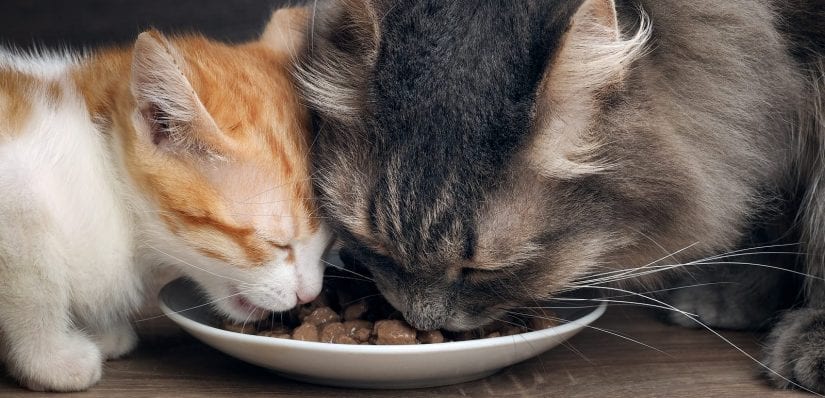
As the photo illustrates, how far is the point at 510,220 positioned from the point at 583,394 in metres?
0.26

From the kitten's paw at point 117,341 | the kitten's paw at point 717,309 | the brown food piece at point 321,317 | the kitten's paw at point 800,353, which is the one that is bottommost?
the kitten's paw at point 717,309

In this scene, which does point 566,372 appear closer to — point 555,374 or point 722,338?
point 555,374

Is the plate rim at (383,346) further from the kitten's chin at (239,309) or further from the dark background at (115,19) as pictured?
the dark background at (115,19)

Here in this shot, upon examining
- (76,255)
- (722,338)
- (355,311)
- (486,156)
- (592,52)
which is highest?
(592,52)

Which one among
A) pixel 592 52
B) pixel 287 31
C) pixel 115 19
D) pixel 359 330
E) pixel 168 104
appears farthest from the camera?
pixel 115 19

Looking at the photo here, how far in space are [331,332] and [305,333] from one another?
0.03 m

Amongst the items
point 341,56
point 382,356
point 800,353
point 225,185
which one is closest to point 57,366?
point 225,185

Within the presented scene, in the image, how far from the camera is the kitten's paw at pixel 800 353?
3.73 feet

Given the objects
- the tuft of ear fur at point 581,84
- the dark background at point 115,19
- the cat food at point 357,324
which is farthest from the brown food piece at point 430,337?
the dark background at point 115,19

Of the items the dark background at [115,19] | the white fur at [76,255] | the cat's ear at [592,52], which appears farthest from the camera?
the dark background at [115,19]

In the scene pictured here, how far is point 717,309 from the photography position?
1.39m

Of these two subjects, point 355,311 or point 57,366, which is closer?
point 57,366

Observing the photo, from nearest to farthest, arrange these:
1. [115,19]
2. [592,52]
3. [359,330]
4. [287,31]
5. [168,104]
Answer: [592,52], [168,104], [359,330], [287,31], [115,19]

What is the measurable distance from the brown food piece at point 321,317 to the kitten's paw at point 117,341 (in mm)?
260
